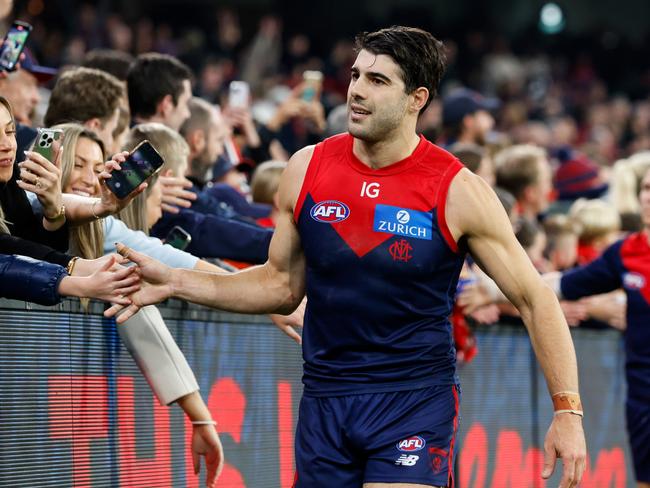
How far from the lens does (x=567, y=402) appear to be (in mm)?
4785

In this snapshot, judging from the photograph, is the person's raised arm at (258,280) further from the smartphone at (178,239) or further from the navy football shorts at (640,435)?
the navy football shorts at (640,435)

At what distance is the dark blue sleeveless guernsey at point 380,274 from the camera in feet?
15.8

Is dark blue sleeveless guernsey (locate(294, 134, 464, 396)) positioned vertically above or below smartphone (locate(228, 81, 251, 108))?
below

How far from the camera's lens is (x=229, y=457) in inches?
252

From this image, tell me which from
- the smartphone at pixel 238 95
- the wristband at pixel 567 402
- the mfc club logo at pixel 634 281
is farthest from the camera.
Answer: the smartphone at pixel 238 95

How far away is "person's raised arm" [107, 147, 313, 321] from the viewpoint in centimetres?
494

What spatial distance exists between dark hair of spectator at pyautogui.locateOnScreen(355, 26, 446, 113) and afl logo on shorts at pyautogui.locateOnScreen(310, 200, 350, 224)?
1.71ft

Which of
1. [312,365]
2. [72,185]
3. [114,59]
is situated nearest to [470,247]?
[312,365]

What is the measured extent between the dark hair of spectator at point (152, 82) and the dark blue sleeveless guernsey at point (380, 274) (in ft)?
9.41

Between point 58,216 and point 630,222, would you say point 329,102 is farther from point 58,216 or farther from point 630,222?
point 58,216

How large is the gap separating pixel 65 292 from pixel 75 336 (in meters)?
0.69

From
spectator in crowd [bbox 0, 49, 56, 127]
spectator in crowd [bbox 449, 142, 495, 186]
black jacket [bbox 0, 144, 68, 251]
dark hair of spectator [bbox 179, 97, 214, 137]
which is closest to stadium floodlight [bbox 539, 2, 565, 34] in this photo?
spectator in crowd [bbox 449, 142, 495, 186]

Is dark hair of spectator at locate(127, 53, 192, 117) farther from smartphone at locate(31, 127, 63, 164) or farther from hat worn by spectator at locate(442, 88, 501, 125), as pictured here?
hat worn by spectator at locate(442, 88, 501, 125)

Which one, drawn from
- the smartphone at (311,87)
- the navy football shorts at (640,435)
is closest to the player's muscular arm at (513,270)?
the navy football shorts at (640,435)
